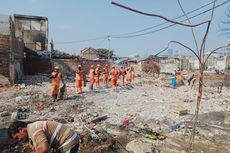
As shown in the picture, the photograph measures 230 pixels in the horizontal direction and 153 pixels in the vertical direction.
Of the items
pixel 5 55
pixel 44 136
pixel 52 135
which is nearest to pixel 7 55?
pixel 5 55

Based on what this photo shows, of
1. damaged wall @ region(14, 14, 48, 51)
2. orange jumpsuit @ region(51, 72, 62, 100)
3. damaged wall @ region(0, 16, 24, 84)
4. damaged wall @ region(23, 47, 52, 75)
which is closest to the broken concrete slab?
orange jumpsuit @ region(51, 72, 62, 100)

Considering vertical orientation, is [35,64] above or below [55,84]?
above

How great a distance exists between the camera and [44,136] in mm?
3096

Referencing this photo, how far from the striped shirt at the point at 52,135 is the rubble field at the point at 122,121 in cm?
246

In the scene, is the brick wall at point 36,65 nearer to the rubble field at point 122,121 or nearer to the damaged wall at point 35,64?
the damaged wall at point 35,64

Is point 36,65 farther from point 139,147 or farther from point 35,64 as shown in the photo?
point 139,147

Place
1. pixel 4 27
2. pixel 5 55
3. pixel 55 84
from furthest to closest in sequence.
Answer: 1. pixel 4 27
2. pixel 5 55
3. pixel 55 84

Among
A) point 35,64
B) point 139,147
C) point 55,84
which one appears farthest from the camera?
point 35,64

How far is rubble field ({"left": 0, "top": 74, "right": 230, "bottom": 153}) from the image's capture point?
6.44m

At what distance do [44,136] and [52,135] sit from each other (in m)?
0.23

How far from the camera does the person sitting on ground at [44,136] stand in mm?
3029

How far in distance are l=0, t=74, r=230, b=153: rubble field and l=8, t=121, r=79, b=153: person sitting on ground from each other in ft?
8.08

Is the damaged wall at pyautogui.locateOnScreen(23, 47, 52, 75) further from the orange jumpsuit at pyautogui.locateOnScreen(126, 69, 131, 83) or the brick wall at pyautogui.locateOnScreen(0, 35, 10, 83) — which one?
the brick wall at pyautogui.locateOnScreen(0, 35, 10, 83)

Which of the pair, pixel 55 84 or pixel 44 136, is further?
pixel 55 84
